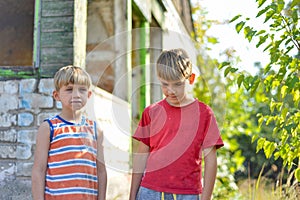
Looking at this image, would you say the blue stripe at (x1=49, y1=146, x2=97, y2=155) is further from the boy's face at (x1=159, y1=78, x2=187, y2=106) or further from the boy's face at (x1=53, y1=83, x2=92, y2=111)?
the boy's face at (x1=159, y1=78, x2=187, y2=106)

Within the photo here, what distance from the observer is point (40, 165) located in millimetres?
2371

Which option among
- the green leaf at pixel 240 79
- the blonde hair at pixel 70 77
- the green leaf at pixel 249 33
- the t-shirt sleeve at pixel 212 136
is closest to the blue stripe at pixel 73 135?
the blonde hair at pixel 70 77

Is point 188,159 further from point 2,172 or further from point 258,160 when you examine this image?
point 258,160

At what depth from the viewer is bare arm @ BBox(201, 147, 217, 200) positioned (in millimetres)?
2242

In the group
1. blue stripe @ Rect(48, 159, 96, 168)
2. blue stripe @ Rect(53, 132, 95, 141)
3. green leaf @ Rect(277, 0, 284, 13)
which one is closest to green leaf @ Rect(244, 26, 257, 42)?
green leaf @ Rect(277, 0, 284, 13)

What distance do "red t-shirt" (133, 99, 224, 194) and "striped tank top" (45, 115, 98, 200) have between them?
30 cm

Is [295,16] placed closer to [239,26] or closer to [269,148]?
[239,26]

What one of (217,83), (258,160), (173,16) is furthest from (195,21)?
(258,160)

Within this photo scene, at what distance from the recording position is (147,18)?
641cm

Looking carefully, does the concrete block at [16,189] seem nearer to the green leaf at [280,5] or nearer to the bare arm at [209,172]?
the bare arm at [209,172]

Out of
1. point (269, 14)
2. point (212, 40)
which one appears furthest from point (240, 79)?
point (212, 40)

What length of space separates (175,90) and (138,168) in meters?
0.46

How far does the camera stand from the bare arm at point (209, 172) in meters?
2.24

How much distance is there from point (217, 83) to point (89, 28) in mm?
2279
